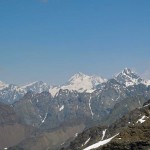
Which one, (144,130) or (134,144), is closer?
(134,144)

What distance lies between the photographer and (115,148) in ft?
310

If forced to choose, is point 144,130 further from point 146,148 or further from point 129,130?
point 146,148

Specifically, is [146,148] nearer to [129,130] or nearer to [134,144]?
[134,144]

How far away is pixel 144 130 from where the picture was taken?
329 feet

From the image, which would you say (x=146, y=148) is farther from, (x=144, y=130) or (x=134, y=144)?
(x=144, y=130)

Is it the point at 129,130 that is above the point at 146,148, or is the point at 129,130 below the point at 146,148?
above

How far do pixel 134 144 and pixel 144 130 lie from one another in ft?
26.8

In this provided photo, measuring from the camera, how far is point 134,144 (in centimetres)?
9306

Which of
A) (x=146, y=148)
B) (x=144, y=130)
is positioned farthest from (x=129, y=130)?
(x=146, y=148)

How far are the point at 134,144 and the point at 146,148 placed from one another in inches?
110

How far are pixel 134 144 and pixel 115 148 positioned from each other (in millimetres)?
4127

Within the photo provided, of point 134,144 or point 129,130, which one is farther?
point 129,130

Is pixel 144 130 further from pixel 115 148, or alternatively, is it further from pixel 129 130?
pixel 115 148

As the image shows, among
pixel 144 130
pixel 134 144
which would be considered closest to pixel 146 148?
pixel 134 144
